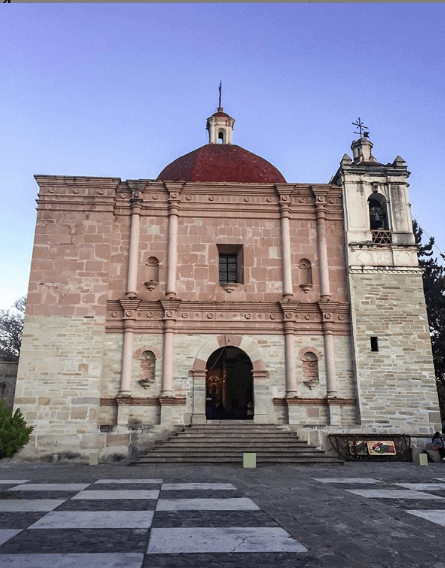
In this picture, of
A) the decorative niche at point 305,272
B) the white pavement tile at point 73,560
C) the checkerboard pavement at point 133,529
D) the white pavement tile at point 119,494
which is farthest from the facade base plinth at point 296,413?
the white pavement tile at point 73,560

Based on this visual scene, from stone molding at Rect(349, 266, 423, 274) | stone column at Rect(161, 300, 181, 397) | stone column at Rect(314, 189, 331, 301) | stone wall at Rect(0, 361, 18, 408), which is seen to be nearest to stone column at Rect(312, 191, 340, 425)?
stone column at Rect(314, 189, 331, 301)

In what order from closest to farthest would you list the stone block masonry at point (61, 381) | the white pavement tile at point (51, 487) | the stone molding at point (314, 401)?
the white pavement tile at point (51, 487) → the stone block masonry at point (61, 381) → the stone molding at point (314, 401)

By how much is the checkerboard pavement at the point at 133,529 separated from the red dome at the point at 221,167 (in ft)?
45.2

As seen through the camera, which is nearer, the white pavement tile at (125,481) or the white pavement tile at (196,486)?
the white pavement tile at (196,486)

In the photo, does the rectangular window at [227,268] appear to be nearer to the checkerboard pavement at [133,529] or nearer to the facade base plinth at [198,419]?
the facade base plinth at [198,419]

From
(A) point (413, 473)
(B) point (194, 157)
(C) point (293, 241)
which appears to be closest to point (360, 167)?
(C) point (293, 241)

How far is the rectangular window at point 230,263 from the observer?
16.5 meters

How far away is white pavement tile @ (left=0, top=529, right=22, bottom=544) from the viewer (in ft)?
13.1

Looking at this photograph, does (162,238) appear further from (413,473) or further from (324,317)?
(413,473)

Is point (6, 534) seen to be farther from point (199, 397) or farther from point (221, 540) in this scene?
point (199, 397)

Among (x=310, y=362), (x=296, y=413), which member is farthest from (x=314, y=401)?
(x=310, y=362)

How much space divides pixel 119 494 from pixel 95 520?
2001mm

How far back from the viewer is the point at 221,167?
62.7 feet

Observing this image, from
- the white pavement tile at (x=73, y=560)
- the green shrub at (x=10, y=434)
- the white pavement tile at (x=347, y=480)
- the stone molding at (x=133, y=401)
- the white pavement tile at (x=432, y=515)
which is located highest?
the stone molding at (x=133, y=401)
